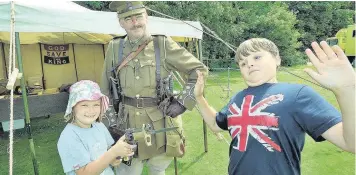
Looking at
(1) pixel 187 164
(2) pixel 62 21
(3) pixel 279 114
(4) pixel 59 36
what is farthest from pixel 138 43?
(4) pixel 59 36

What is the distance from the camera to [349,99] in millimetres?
1190

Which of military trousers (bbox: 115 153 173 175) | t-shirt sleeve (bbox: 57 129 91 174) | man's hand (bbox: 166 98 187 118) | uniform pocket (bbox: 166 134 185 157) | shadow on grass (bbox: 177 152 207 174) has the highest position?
man's hand (bbox: 166 98 187 118)

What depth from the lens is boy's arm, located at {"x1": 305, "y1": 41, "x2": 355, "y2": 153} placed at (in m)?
1.18

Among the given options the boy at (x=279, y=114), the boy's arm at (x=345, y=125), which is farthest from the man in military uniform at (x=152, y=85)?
the boy's arm at (x=345, y=125)

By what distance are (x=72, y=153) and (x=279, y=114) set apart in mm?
1271

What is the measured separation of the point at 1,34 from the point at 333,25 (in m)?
34.7

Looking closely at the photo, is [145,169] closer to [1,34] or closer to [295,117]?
[295,117]

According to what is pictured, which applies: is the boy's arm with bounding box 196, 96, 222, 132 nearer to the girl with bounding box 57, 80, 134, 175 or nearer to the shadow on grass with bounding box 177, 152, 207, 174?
the girl with bounding box 57, 80, 134, 175

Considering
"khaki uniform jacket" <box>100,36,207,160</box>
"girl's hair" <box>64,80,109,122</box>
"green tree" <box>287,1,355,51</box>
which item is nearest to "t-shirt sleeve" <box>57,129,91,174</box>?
"girl's hair" <box>64,80,109,122</box>

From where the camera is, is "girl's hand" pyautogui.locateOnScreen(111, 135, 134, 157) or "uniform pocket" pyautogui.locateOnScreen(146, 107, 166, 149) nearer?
"girl's hand" pyautogui.locateOnScreen(111, 135, 134, 157)

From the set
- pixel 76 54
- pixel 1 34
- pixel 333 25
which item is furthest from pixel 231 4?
pixel 1 34

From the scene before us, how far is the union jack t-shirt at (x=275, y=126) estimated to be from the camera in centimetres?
146

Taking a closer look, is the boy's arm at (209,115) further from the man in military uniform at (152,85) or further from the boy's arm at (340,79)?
the boy's arm at (340,79)

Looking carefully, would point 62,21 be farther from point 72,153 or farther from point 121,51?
point 72,153
